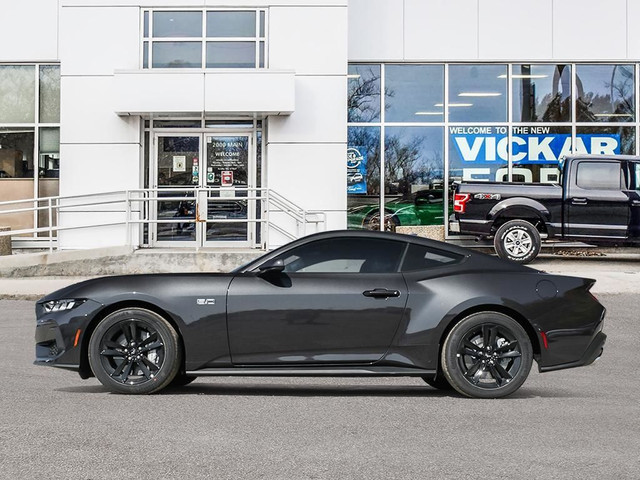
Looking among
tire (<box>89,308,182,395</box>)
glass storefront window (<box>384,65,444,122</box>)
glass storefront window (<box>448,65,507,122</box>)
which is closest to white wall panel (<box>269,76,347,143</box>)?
glass storefront window (<box>384,65,444,122</box>)

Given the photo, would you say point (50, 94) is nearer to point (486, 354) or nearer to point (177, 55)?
point (177, 55)

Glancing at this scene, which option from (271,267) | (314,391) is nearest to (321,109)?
(314,391)

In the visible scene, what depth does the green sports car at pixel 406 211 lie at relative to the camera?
23.2 metres

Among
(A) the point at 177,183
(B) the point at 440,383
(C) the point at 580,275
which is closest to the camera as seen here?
(B) the point at 440,383

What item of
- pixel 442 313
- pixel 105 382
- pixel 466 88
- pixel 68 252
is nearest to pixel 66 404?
pixel 105 382

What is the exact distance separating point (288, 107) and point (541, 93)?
6.67m

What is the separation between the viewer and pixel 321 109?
21594 millimetres

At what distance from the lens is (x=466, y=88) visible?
Answer: 23438 mm

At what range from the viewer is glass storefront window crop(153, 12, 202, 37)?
2159 cm

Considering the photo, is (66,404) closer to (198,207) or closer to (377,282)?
(377,282)

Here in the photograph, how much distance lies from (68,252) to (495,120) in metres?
10.4

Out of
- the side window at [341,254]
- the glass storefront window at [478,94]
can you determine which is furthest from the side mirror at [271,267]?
the glass storefront window at [478,94]

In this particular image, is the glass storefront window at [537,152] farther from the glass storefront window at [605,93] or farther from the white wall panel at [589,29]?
the white wall panel at [589,29]

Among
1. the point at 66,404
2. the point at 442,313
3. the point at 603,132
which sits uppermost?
the point at 603,132
